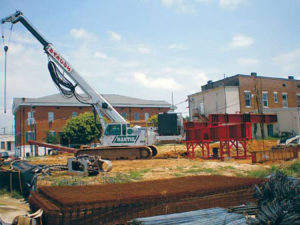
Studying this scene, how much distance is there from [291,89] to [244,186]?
38.7 m

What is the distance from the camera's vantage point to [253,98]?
38.8 m

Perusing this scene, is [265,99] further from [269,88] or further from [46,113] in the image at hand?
[46,113]

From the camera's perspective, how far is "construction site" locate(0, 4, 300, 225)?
19.5 feet

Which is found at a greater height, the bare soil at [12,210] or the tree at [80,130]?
the tree at [80,130]

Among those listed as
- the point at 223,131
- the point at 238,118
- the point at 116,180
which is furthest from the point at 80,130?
the point at 116,180

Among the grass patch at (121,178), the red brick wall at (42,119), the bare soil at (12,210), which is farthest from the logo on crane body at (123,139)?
the red brick wall at (42,119)

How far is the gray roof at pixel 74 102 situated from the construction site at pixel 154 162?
0.17 m

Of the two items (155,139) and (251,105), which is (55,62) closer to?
(155,139)

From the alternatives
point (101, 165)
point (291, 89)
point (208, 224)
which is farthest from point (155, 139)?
point (291, 89)

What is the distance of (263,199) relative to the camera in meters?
7.25

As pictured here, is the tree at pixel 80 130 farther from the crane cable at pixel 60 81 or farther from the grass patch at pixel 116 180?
the grass patch at pixel 116 180

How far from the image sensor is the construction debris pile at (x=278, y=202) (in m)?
5.54

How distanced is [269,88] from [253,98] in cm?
325

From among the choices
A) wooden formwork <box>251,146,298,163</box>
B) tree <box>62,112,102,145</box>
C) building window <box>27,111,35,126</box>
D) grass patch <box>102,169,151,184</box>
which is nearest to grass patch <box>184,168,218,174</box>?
grass patch <box>102,169,151,184</box>
